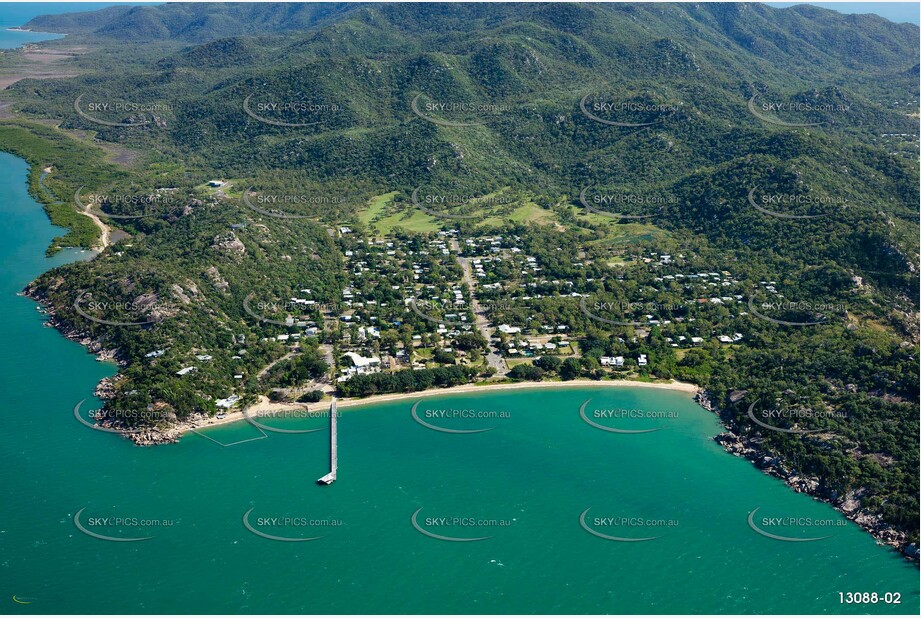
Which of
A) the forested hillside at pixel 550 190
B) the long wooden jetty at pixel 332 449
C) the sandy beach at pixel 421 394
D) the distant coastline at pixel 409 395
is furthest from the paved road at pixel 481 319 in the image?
the long wooden jetty at pixel 332 449

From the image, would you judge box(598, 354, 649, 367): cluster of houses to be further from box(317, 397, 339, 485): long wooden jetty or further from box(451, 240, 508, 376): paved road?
box(317, 397, 339, 485): long wooden jetty

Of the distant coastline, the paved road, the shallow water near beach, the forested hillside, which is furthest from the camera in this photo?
the paved road

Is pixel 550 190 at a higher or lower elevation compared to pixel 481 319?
higher

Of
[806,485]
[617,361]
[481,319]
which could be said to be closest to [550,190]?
[481,319]

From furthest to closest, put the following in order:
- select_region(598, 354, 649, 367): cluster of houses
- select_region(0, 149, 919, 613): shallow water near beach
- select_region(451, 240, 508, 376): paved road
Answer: select_region(598, 354, 649, 367): cluster of houses < select_region(451, 240, 508, 376): paved road < select_region(0, 149, 919, 613): shallow water near beach

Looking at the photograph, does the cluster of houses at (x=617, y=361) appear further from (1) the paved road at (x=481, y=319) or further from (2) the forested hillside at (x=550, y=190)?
(1) the paved road at (x=481, y=319)

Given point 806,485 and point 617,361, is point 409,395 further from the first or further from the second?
point 806,485

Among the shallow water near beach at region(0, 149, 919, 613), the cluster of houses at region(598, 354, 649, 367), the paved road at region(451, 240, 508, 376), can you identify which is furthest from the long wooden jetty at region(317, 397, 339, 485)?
the cluster of houses at region(598, 354, 649, 367)

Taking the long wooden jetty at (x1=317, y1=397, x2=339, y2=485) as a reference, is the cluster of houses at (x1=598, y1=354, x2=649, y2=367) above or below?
above
